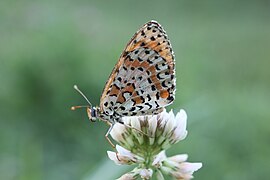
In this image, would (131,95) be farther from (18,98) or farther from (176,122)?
(18,98)

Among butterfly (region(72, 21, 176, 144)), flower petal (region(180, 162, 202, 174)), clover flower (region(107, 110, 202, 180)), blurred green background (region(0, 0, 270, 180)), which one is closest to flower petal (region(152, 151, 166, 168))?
clover flower (region(107, 110, 202, 180))

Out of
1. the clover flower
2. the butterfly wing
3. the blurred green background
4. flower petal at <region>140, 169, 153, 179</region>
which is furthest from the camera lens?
the blurred green background

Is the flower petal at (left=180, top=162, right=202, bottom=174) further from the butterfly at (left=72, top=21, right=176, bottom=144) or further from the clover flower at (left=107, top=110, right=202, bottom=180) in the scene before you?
the butterfly at (left=72, top=21, right=176, bottom=144)

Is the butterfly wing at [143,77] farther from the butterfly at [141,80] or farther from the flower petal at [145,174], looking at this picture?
the flower petal at [145,174]

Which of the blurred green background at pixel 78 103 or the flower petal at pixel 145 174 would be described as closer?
the flower petal at pixel 145 174

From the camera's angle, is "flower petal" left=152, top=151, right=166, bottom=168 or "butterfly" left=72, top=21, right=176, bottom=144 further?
"butterfly" left=72, top=21, right=176, bottom=144

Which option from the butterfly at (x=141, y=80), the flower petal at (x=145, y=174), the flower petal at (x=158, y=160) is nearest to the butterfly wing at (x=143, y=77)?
the butterfly at (x=141, y=80)

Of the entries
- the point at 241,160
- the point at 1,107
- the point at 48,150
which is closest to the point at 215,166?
Answer: the point at 241,160
